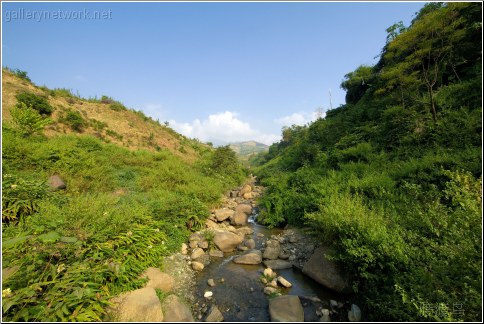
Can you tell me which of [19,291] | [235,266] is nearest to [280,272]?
[235,266]

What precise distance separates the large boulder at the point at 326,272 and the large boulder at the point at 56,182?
9.85 m

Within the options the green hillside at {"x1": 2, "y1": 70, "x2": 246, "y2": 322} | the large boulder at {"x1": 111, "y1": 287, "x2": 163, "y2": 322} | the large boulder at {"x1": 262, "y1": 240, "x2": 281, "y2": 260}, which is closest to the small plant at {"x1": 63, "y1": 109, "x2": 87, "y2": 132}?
the green hillside at {"x1": 2, "y1": 70, "x2": 246, "y2": 322}

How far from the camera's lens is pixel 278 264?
6.96 meters

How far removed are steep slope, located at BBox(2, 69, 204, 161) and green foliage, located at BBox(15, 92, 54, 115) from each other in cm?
58

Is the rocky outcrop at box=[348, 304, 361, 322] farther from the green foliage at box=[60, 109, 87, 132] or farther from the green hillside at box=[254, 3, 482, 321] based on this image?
the green foliage at box=[60, 109, 87, 132]

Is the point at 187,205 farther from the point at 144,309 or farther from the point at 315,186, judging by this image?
the point at 315,186

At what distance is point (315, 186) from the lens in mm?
A: 9625

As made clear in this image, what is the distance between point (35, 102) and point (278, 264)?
73.6 feet

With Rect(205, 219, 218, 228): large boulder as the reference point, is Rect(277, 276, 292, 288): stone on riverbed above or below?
below

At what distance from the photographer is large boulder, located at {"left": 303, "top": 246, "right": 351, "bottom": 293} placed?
5457mm

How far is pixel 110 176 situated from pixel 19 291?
9.01 meters

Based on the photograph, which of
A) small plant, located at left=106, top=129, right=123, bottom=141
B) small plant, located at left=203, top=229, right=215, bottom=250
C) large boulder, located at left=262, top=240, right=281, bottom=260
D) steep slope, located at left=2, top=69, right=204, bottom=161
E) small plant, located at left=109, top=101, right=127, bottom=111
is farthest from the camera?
small plant, located at left=109, top=101, right=127, bottom=111

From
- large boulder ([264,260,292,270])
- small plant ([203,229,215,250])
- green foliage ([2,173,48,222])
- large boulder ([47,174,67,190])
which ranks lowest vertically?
large boulder ([264,260,292,270])

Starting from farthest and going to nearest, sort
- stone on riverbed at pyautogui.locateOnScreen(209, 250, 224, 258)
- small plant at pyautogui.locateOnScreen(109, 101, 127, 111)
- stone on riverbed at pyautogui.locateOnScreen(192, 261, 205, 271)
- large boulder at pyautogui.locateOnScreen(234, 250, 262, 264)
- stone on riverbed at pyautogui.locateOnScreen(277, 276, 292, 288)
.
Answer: small plant at pyautogui.locateOnScreen(109, 101, 127, 111) < stone on riverbed at pyautogui.locateOnScreen(209, 250, 224, 258) < large boulder at pyautogui.locateOnScreen(234, 250, 262, 264) < stone on riverbed at pyautogui.locateOnScreen(192, 261, 205, 271) < stone on riverbed at pyautogui.locateOnScreen(277, 276, 292, 288)
